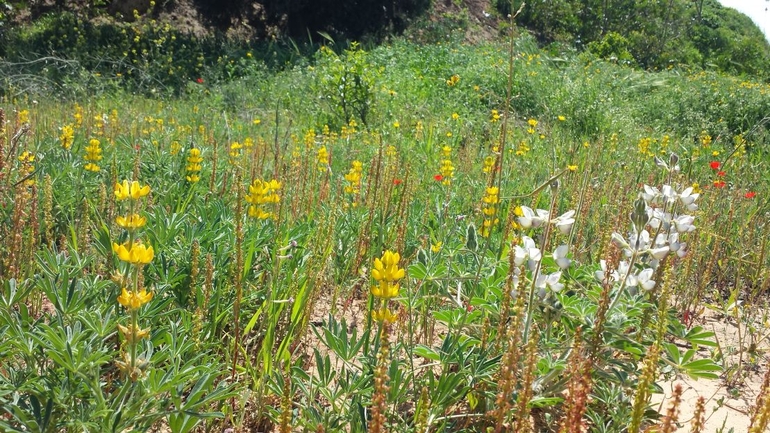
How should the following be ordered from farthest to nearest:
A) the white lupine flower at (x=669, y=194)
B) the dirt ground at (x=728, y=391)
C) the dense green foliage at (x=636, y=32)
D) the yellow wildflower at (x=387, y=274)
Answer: the dense green foliage at (x=636, y=32), the dirt ground at (x=728, y=391), the white lupine flower at (x=669, y=194), the yellow wildflower at (x=387, y=274)

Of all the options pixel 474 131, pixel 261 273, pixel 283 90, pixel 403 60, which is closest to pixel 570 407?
pixel 261 273

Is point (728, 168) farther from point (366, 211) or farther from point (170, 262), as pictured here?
point (170, 262)

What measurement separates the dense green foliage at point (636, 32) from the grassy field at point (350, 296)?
15571 mm

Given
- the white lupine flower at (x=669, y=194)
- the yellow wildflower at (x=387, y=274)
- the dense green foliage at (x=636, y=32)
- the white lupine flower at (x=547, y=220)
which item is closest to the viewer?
the yellow wildflower at (x=387, y=274)

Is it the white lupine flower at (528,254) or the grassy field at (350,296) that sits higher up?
the white lupine flower at (528,254)

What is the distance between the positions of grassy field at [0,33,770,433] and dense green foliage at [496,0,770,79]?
613 inches

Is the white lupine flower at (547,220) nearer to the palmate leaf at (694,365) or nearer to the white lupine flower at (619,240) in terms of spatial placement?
the white lupine flower at (619,240)

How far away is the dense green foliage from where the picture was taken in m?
19.1

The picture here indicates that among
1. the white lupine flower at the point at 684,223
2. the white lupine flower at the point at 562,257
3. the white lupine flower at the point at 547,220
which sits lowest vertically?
the white lupine flower at the point at 562,257

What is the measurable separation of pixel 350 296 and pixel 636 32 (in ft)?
64.4

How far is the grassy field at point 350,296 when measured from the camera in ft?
4.75

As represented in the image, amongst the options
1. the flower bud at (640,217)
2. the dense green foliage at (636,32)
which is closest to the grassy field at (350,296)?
the flower bud at (640,217)

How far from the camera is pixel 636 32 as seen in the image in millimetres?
19672

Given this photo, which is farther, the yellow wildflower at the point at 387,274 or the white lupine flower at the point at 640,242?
the white lupine flower at the point at 640,242
